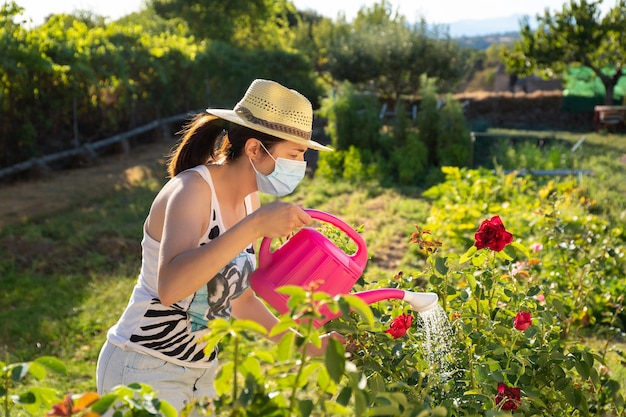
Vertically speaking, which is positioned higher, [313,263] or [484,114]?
[313,263]

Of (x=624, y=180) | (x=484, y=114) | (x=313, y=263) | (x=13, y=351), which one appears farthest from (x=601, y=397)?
(x=484, y=114)

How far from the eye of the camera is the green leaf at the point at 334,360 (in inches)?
36.8

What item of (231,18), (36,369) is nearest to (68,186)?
(36,369)

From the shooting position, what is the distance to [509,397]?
161 cm

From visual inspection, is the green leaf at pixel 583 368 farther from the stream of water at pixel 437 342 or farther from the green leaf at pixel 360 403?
the green leaf at pixel 360 403

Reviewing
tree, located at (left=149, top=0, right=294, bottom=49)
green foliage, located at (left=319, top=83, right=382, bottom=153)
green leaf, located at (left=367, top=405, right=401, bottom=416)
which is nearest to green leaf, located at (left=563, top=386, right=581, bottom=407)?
green leaf, located at (left=367, top=405, right=401, bottom=416)

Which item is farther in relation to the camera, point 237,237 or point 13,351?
point 13,351

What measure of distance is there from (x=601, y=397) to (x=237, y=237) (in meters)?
1.70

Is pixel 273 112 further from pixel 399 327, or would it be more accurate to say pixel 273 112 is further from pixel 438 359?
pixel 438 359

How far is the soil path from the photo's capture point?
7551mm

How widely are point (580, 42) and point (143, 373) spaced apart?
18.5 m

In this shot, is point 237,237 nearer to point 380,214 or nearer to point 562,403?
point 562,403

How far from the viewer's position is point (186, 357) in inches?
70.8

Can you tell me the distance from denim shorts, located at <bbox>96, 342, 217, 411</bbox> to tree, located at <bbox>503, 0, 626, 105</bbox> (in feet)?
59.0
